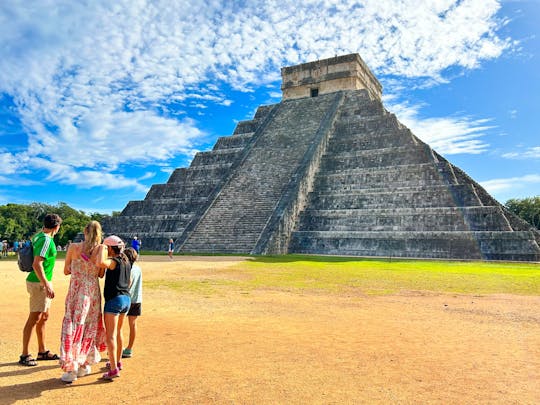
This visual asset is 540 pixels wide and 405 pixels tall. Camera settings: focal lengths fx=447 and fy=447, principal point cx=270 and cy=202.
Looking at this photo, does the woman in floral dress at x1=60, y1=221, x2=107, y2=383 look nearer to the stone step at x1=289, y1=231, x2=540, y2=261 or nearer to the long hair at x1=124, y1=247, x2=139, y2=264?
the long hair at x1=124, y1=247, x2=139, y2=264

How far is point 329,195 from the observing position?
21.9 m

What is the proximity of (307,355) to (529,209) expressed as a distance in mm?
47001

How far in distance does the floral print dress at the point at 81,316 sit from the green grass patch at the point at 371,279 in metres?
4.75

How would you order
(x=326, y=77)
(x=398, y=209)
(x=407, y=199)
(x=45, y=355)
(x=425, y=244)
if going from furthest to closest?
(x=326, y=77) → (x=407, y=199) → (x=398, y=209) → (x=425, y=244) → (x=45, y=355)

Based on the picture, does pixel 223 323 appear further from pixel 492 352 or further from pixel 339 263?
pixel 339 263

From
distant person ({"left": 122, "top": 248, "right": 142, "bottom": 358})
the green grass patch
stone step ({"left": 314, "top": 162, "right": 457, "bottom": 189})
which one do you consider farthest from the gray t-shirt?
stone step ({"left": 314, "top": 162, "right": 457, "bottom": 189})

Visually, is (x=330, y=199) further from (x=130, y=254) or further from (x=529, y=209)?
(x=529, y=209)

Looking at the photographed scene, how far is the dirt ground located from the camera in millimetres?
3627

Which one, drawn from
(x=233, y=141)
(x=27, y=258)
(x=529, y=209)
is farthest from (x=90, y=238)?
(x=529, y=209)

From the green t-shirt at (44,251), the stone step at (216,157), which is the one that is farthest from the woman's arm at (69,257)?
the stone step at (216,157)

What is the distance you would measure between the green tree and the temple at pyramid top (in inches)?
934

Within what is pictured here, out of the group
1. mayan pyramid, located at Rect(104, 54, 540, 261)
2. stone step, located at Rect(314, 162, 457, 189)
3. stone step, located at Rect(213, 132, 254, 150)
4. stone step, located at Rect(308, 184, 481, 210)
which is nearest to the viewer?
mayan pyramid, located at Rect(104, 54, 540, 261)

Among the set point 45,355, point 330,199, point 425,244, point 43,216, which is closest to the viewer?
point 45,355

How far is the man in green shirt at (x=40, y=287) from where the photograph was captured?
14.5 feet
